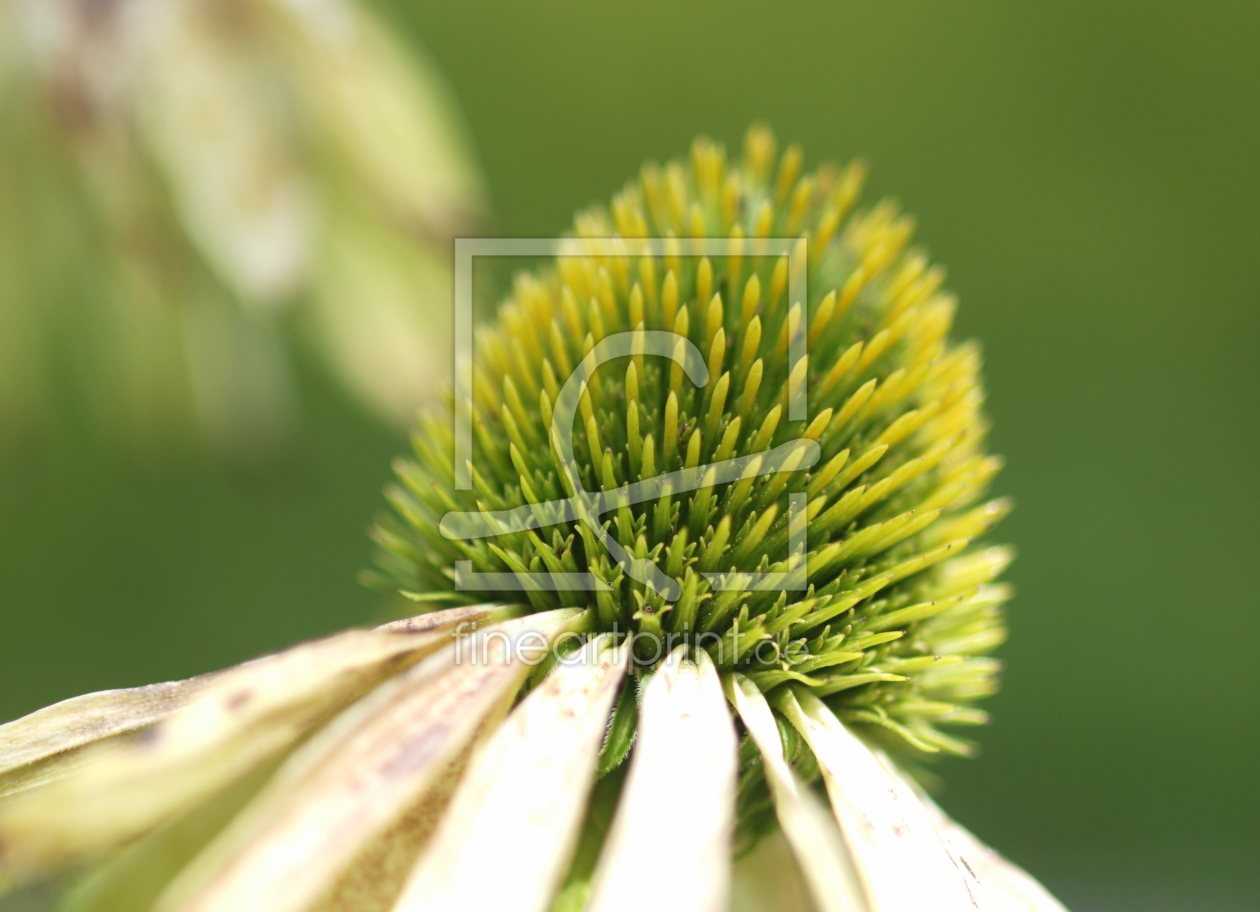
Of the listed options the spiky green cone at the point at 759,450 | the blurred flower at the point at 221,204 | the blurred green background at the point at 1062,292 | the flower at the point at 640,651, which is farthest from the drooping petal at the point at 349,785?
the blurred green background at the point at 1062,292

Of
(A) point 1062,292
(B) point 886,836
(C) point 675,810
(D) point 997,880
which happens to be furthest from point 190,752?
(A) point 1062,292

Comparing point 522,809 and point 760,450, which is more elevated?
point 760,450

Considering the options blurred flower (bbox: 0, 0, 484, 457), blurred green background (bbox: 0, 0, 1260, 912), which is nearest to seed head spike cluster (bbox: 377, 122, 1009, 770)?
blurred flower (bbox: 0, 0, 484, 457)

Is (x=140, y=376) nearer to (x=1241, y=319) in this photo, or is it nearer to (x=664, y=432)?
(x=664, y=432)

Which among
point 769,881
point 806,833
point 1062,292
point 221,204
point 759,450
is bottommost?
point 769,881

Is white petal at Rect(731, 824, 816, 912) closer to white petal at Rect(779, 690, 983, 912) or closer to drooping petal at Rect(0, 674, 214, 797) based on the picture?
white petal at Rect(779, 690, 983, 912)

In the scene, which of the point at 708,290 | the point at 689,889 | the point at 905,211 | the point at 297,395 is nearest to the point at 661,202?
the point at 708,290

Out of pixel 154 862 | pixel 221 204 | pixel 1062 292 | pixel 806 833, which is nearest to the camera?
pixel 806 833

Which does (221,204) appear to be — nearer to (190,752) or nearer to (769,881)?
(190,752)
